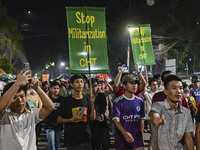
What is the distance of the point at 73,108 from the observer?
14.7 feet

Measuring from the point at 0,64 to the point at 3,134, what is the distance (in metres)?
18.3

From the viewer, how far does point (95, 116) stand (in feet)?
15.8

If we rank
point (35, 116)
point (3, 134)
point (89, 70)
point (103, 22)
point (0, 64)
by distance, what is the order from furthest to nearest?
1. point (0, 64)
2. point (103, 22)
3. point (89, 70)
4. point (35, 116)
5. point (3, 134)

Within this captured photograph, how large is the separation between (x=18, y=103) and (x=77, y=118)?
4.98 feet

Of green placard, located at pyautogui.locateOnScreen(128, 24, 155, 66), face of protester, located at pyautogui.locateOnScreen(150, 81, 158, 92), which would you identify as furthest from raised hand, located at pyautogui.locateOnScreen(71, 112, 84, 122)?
green placard, located at pyautogui.locateOnScreen(128, 24, 155, 66)

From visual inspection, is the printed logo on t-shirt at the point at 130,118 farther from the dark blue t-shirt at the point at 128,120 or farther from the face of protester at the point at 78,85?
the face of protester at the point at 78,85

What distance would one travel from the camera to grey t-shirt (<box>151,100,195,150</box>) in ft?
9.45

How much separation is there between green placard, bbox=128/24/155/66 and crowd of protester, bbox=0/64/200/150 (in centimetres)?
243

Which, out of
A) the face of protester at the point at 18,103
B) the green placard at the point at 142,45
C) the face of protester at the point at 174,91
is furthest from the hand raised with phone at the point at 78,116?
the green placard at the point at 142,45

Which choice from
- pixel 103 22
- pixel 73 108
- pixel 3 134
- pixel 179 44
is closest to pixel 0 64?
pixel 103 22

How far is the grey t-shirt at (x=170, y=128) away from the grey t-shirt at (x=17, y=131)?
161cm

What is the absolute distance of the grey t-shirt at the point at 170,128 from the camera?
288cm

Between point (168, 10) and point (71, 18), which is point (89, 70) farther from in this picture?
point (168, 10)

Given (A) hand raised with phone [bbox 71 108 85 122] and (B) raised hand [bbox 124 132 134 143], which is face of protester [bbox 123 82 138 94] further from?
(A) hand raised with phone [bbox 71 108 85 122]
